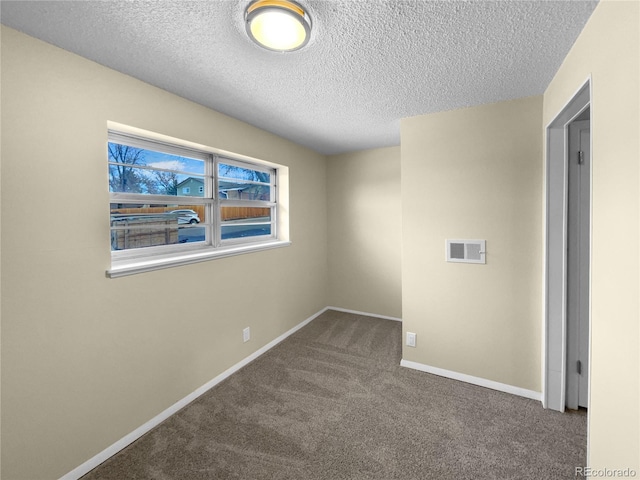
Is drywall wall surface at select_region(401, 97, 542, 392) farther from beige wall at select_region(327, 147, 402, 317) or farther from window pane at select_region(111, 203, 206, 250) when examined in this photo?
window pane at select_region(111, 203, 206, 250)

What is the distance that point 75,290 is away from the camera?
1.60 metres

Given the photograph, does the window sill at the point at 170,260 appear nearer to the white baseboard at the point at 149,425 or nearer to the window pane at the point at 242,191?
the window pane at the point at 242,191

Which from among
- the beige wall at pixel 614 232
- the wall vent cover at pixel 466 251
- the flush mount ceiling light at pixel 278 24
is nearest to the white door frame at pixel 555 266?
the wall vent cover at pixel 466 251

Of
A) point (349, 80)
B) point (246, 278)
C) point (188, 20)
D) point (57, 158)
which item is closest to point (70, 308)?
point (57, 158)

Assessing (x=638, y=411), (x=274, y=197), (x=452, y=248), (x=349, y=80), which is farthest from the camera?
(x=274, y=197)

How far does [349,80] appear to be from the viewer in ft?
6.26

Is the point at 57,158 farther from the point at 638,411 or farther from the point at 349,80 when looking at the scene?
the point at 638,411

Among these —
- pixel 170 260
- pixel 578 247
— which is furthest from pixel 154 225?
pixel 578 247

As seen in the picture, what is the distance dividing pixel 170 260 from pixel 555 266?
278cm

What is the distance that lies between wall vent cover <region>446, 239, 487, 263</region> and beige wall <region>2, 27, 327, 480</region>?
2.09m

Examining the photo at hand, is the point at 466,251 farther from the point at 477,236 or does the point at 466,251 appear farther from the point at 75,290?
the point at 75,290

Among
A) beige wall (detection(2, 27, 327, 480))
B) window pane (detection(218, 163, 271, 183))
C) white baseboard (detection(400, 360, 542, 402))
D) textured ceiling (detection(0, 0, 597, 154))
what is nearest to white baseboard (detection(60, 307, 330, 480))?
beige wall (detection(2, 27, 327, 480))

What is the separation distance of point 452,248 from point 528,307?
0.71 m

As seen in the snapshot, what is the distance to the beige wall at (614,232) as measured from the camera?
38.1 inches
